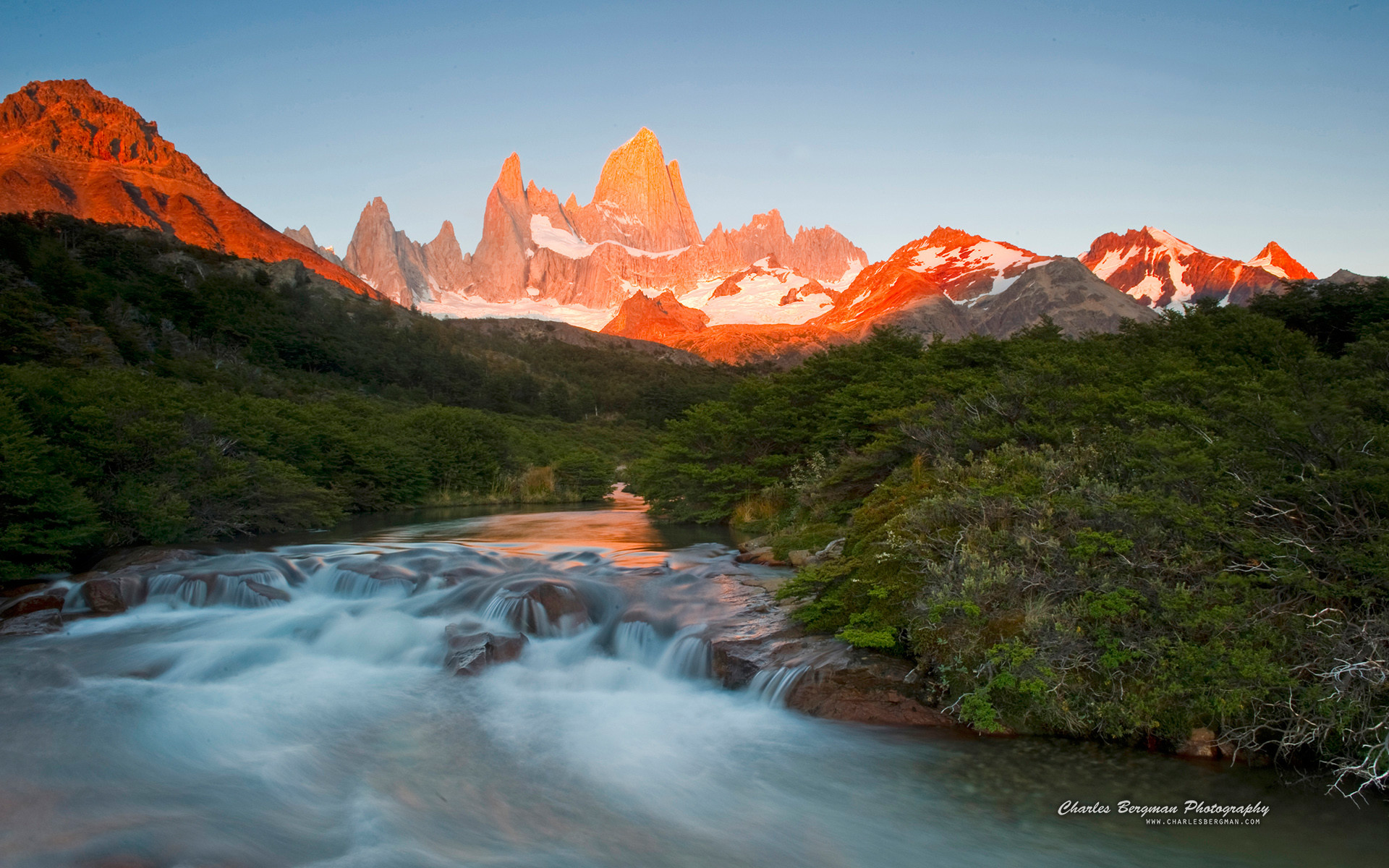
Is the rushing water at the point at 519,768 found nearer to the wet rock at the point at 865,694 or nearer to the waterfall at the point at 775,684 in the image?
the waterfall at the point at 775,684

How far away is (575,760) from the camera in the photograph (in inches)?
316

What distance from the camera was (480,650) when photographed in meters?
10.6

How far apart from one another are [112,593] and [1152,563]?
14.2m

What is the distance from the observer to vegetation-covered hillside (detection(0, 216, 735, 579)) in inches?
627

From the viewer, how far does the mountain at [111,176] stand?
395 ft

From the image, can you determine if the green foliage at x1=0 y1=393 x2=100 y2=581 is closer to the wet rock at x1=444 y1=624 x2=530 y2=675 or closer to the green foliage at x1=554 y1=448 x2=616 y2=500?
the wet rock at x1=444 y1=624 x2=530 y2=675

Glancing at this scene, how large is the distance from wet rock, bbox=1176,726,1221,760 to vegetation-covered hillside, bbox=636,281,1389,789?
0.18 feet

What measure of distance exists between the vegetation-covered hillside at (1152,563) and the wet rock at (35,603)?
1101 centimetres

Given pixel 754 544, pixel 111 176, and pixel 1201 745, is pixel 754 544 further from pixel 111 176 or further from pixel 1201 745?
pixel 111 176

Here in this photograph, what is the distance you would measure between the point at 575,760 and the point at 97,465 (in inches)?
540

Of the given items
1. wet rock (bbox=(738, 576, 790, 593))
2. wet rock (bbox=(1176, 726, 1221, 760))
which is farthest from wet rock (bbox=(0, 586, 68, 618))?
wet rock (bbox=(1176, 726, 1221, 760))

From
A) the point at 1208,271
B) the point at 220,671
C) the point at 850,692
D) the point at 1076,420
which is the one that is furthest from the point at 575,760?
the point at 1208,271

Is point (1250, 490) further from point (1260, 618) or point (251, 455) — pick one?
point (251, 455)

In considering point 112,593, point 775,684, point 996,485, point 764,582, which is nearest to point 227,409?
point 112,593
